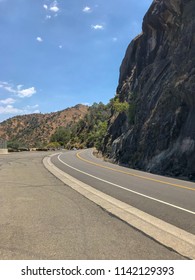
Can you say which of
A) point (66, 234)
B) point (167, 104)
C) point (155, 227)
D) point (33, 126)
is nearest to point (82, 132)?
point (33, 126)

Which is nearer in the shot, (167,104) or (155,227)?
(155,227)

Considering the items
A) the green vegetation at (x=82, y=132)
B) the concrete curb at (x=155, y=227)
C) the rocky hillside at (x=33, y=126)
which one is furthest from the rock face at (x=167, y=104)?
the rocky hillside at (x=33, y=126)

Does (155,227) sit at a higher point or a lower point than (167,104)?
lower

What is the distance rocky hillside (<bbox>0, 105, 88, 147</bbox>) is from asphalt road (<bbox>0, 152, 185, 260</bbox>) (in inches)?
5825

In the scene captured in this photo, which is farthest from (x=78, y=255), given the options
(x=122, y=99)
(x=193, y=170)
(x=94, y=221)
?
(x=122, y=99)

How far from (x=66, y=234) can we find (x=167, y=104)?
24831mm

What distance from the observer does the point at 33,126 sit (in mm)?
176125

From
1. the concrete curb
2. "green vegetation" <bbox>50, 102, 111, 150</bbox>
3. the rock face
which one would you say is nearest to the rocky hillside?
"green vegetation" <bbox>50, 102, 111, 150</bbox>

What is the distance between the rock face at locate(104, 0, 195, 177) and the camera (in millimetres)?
26234

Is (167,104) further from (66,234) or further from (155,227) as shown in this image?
(66,234)

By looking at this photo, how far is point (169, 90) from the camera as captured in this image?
31062mm

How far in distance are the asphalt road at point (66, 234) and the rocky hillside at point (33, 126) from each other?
147960 millimetres
